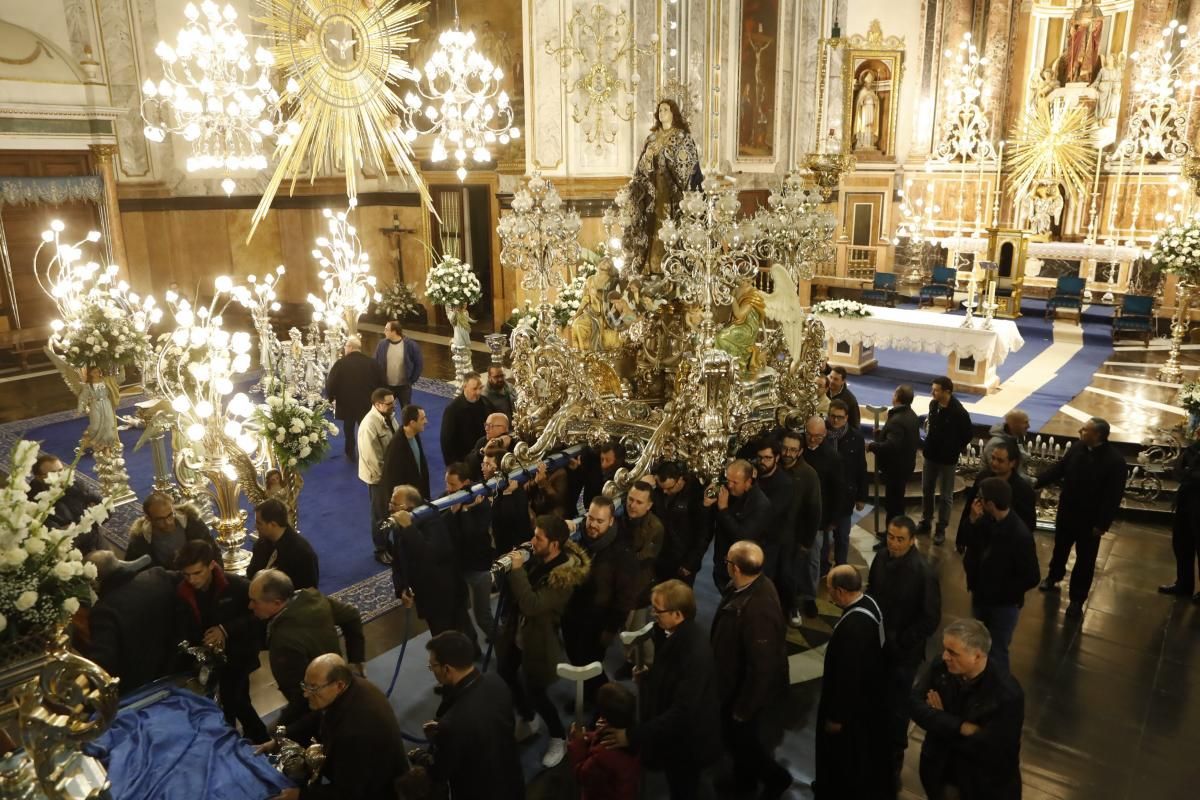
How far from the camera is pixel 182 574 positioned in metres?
4.43

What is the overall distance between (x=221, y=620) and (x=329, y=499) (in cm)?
432

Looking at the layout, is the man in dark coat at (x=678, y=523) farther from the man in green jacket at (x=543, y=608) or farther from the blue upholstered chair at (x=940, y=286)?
the blue upholstered chair at (x=940, y=286)

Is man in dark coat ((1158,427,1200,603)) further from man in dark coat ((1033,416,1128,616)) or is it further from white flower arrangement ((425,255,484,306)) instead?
white flower arrangement ((425,255,484,306))

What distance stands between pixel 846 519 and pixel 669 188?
11.8ft

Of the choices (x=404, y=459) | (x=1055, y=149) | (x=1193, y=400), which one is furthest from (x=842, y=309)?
(x=1055, y=149)

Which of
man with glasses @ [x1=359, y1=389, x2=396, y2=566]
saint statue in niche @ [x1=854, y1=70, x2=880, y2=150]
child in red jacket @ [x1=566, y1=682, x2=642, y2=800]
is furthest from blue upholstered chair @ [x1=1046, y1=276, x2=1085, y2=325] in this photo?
child in red jacket @ [x1=566, y1=682, x2=642, y2=800]

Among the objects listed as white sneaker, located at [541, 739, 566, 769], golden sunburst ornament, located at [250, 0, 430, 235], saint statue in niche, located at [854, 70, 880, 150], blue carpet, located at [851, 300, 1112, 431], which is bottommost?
white sneaker, located at [541, 739, 566, 769]

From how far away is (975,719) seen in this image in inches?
140

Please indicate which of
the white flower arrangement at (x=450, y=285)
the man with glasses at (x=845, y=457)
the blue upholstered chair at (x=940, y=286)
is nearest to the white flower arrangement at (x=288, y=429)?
the man with glasses at (x=845, y=457)

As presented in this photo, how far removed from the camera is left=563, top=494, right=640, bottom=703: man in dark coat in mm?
4633

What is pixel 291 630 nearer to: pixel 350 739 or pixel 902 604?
pixel 350 739

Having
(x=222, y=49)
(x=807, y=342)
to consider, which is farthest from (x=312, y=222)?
(x=807, y=342)

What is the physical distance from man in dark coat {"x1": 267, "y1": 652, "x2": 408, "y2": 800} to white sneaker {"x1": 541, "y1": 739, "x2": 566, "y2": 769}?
1.32 metres

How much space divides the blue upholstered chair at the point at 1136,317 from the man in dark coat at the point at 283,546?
47.7 feet
